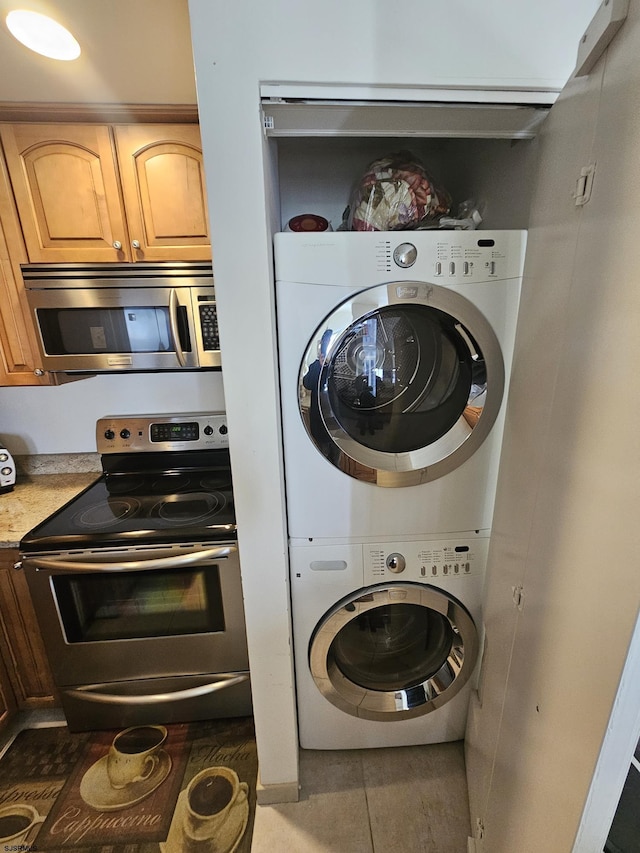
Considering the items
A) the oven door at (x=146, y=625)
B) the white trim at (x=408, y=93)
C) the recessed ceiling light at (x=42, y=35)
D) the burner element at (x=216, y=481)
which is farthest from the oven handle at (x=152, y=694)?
the recessed ceiling light at (x=42, y=35)

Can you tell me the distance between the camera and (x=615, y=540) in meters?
0.54

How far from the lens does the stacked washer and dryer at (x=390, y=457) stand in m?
0.95

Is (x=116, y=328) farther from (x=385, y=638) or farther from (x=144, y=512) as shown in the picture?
(x=385, y=638)

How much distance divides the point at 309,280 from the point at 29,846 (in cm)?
192

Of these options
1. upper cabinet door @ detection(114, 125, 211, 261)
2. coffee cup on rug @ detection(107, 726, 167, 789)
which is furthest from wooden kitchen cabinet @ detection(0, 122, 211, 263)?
coffee cup on rug @ detection(107, 726, 167, 789)

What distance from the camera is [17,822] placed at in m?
1.25

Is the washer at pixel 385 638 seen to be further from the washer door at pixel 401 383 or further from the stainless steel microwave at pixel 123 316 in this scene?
the stainless steel microwave at pixel 123 316

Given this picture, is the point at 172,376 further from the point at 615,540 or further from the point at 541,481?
the point at 615,540

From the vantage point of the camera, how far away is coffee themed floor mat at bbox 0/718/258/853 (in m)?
1.20

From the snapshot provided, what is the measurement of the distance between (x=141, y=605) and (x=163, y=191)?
1518 mm

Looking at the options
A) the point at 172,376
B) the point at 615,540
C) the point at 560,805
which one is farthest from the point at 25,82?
the point at 560,805

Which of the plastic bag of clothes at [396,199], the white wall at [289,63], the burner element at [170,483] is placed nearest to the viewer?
the white wall at [289,63]

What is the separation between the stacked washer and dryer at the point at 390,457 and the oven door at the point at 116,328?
24.2 inches

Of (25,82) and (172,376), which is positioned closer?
(25,82)
